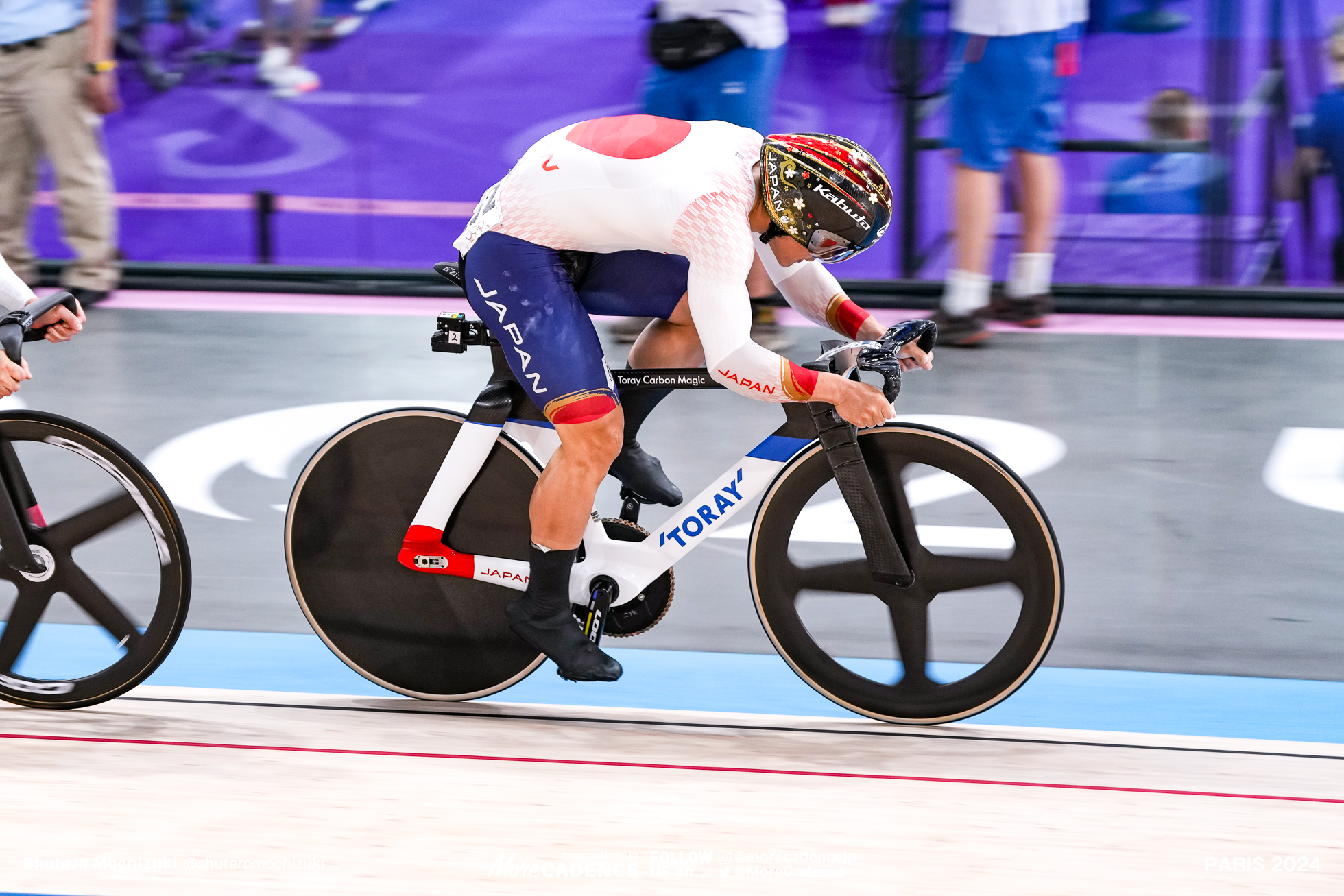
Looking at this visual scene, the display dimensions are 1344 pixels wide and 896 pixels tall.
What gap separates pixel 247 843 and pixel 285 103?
5775mm

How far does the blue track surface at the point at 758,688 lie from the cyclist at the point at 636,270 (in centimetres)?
42

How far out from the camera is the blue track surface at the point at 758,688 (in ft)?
10.0

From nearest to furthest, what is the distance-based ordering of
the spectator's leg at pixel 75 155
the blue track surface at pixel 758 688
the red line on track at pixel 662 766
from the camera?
the red line on track at pixel 662 766
the blue track surface at pixel 758 688
the spectator's leg at pixel 75 155

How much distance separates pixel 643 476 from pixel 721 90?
2.59 meters

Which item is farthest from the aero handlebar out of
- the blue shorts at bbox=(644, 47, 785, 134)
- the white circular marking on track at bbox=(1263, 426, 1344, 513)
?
the white circular marking on track at bbox=(1263, 426, 1344, 513)

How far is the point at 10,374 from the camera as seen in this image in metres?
2.64

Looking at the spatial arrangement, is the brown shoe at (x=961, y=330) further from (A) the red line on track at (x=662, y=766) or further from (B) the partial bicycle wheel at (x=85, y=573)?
(B) the partial bicycle wheel at (x=85, y=573)

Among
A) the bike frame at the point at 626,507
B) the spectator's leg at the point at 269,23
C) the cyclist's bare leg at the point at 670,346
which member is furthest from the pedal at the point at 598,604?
the spectator's leg at the point at 269,23

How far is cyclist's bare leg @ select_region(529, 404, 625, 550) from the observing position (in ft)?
8.96

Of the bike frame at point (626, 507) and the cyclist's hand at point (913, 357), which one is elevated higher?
the cyclist's hand at point (913, 357)

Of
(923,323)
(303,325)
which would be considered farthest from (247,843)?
(303,325)

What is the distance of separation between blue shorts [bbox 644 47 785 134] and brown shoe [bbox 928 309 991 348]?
124 centimetres

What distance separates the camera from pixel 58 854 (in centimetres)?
228

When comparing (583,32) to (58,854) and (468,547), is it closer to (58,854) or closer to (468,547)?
(468,547)
